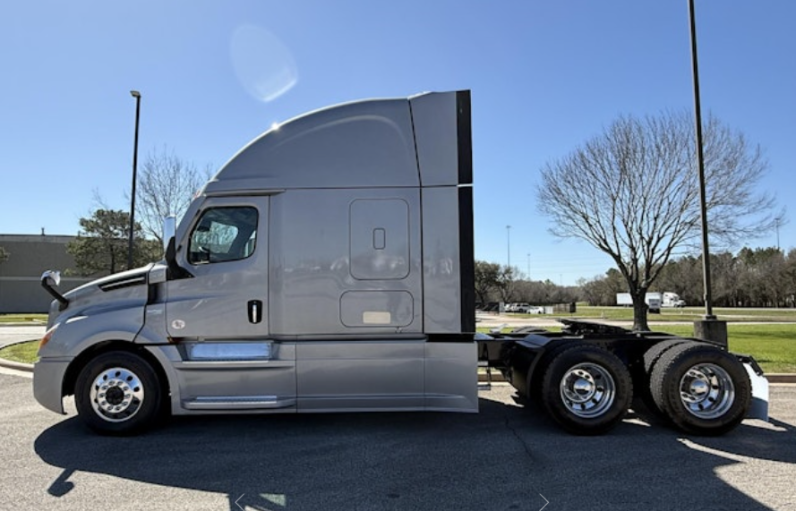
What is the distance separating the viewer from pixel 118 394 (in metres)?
5.48

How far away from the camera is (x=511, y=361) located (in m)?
6.51

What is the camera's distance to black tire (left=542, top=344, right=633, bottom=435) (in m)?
5.54

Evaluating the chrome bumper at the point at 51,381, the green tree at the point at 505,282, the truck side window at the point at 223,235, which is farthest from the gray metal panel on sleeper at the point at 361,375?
the green tree at the point at 505,282

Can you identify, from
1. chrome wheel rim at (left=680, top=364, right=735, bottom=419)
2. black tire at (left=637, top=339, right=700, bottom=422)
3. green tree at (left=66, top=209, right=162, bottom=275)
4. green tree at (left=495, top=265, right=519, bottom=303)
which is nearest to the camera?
chrome wheel rim at (left=680, top=364, right=735, bottom=419)

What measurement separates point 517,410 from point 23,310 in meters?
60.8

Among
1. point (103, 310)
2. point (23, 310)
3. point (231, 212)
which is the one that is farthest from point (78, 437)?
point (23, 310)

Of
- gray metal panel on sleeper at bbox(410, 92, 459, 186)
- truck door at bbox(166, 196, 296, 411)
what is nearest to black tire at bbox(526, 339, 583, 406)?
gray metal panel on sleeper at bbox(410, 92, 459, 186)

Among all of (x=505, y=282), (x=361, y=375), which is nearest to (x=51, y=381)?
(x=361, y=375)

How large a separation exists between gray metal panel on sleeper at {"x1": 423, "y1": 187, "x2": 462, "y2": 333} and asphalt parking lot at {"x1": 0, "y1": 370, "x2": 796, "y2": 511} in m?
1.26

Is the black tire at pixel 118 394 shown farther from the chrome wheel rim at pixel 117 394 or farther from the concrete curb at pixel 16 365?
the concrete curb at pixel 16 365

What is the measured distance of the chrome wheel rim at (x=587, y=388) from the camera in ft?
18.5

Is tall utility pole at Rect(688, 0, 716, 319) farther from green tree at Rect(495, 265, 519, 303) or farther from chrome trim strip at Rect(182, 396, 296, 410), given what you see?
green tree at Rect(495, 265, 519, 303)

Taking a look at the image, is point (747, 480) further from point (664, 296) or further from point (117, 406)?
point (664, 296)

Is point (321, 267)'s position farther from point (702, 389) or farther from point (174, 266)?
point (702, 389)
